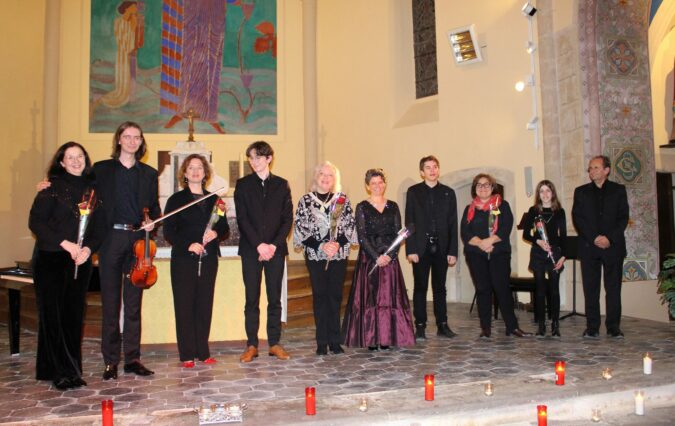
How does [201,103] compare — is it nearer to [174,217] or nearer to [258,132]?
[258,132]

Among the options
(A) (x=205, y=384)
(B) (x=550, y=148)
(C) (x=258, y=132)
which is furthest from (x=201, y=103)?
(A) (x=205, y=384)

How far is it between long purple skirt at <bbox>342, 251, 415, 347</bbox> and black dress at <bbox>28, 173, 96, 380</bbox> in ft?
7.13

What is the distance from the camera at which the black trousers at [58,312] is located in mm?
3879

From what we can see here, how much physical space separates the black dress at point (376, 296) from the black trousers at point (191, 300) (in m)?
1.23

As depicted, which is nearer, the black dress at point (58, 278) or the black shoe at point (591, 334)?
the black dress at point (58, 278)

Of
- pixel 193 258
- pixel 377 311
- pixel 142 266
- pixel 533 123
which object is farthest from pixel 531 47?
pixel 142 266

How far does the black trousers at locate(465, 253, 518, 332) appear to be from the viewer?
18.2ft

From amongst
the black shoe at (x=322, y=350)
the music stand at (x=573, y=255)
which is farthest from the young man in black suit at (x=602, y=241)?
the black shoe at (x=322, y=350)

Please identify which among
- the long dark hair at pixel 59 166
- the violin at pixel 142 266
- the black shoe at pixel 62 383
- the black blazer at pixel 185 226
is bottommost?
the black shoe at pixel 62 383

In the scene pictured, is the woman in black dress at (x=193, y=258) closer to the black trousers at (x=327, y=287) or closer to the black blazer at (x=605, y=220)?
the black trousers at (x=327, y=287)

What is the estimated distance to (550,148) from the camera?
783 cm

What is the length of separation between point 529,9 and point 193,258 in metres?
5.98

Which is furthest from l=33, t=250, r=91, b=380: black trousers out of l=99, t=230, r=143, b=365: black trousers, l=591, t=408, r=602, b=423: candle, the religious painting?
the religious painting

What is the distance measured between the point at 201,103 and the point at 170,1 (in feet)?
6.76
